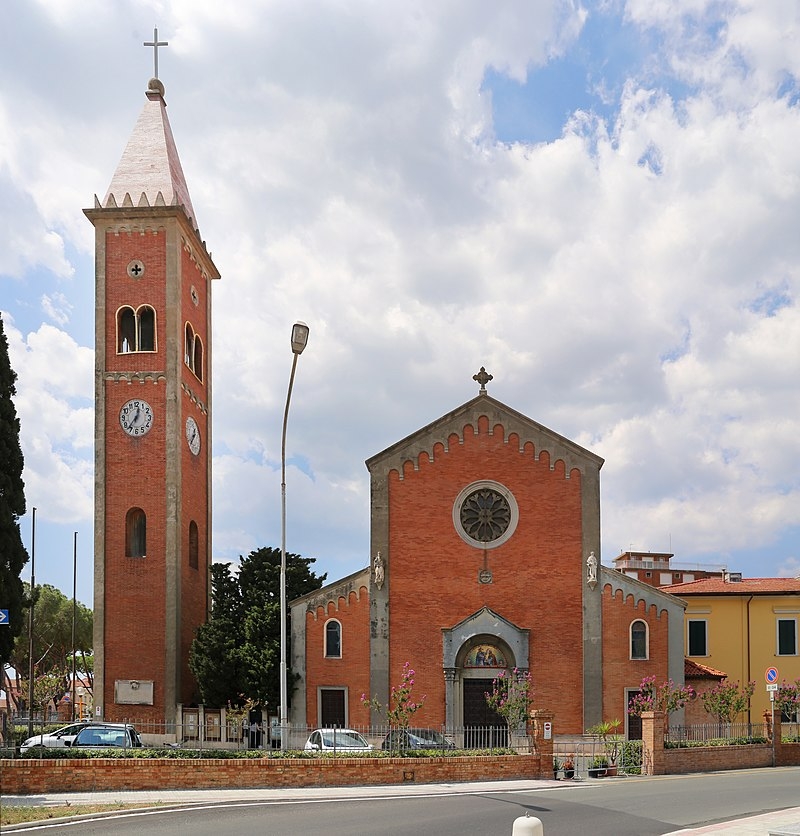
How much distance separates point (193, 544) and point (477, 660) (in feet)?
41.8

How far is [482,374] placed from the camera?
4044cm

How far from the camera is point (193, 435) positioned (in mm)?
44438

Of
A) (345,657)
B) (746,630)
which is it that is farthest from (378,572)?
(746,630)

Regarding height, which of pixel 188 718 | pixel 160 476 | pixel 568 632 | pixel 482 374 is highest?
pixel 482 374

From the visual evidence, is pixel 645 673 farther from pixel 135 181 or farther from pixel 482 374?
pixel 135 181

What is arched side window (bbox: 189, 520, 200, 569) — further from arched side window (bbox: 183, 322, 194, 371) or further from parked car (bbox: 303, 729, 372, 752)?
parked car (bbox: 303, 729, 372, 752)

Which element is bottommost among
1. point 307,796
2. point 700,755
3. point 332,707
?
point 700,755

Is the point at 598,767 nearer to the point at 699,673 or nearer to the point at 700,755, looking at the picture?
the point at 700,755

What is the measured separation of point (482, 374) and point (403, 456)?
4.20 m


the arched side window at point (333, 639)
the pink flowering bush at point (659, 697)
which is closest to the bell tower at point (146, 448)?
the arched side window at point (333, 639)

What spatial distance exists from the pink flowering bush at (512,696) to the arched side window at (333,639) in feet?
17.9

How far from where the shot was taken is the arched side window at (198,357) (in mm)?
46031

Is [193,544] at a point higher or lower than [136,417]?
lower

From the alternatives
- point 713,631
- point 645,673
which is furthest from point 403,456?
point 713,631
